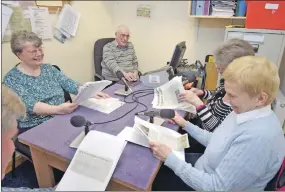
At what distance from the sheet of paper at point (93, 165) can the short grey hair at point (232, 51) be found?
820 millimetres

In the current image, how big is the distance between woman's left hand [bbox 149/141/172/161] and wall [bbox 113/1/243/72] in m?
2.26

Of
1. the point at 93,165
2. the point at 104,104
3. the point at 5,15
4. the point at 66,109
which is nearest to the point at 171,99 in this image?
the point at 104,104

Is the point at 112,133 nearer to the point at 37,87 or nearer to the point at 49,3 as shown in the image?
the point at 37,87

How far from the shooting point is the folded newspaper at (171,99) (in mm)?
1481

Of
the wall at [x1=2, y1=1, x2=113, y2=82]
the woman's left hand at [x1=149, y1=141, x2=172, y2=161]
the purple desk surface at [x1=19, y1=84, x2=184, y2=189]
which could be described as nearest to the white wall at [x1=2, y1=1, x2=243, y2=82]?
the wall at [x1=2, y1=1, x2=113, y2=82]

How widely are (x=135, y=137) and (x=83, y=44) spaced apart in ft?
6.60

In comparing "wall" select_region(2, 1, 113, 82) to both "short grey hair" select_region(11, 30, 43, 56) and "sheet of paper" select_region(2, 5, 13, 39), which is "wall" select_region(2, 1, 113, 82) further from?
"short grey hair" select_region(11, 30, 43, 56)

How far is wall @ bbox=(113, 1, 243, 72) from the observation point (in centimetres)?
290

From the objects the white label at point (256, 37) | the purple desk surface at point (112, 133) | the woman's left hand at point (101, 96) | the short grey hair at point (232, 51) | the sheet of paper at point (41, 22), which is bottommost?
the purple desk surface at point (112, 133)

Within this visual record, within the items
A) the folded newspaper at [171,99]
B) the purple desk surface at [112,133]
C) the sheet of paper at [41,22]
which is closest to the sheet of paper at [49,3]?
the sheet of paper at [41,22]

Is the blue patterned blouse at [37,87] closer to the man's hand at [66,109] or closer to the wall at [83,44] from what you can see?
the man's hand at [66,109]

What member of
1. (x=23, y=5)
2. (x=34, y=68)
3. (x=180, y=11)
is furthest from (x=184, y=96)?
(x=180, y=11)

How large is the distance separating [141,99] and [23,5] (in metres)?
1.33

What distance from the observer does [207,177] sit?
0.89m
